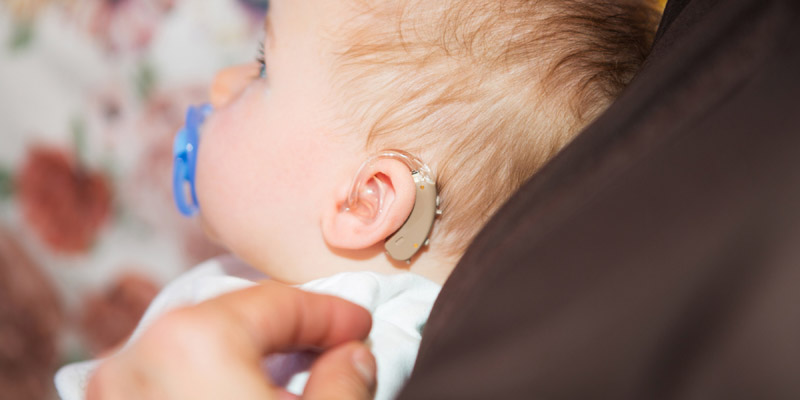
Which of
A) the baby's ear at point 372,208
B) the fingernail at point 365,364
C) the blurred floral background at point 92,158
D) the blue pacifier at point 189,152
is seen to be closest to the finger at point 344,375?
the fingernail at point 365,364

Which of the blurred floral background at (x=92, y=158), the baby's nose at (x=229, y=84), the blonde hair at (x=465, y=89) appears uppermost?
the blonde hair at (x=465, y=89)

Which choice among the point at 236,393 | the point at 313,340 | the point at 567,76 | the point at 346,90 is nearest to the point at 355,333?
the point at 313,340

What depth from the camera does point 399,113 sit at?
745 millimetres

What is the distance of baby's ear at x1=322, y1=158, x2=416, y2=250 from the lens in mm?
729

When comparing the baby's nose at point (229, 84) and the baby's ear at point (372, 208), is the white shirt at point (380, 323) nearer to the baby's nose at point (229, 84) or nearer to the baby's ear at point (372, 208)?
the baby's ear at point (372, 208)

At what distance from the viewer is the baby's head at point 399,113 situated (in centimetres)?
74

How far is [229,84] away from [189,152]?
4.6 inches

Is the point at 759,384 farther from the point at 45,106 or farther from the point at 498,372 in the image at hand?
the point at 45,106

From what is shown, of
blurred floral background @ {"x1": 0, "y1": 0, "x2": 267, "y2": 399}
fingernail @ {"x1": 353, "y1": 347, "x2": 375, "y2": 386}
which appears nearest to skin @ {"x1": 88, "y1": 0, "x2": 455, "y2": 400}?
fingernail @ {"x1": 353, "y1": 347, "x2": 375, "y2": 386}

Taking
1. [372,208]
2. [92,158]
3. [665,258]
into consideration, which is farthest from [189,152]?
[665,258]

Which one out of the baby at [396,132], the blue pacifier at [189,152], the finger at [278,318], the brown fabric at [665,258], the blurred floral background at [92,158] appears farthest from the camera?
the blurred floral background at [92,158]

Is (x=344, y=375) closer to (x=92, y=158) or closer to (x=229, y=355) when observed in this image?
(x=229, y=355)

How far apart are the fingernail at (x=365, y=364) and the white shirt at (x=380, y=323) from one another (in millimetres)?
54

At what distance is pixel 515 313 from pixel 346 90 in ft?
1.33
